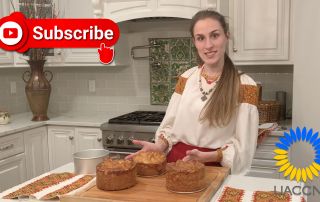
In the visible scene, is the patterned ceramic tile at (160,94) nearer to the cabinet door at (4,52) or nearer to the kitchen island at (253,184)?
the cabinet door at (4,52)

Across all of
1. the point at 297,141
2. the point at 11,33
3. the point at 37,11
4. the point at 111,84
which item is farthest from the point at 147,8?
the point at 297,141

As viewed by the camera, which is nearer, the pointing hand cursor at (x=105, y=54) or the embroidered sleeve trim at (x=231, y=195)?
the embroidered sleeve trim at (x=231, y=195)

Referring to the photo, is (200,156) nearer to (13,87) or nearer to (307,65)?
(307,65)

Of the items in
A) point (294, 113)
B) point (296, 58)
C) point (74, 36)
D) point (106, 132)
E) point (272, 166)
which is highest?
point (74, 36)

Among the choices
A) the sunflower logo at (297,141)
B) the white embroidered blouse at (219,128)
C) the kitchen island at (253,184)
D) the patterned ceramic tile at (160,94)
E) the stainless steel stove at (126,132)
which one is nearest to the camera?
the sunflower logo at (297,141)

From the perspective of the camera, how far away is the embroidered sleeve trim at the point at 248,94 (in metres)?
1.67

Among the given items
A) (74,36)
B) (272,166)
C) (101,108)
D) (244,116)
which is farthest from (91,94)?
(244,116)

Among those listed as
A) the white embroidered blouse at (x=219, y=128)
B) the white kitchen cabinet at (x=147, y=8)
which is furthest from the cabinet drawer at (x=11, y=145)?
the white embroidered blouse at (x=219, y=128)

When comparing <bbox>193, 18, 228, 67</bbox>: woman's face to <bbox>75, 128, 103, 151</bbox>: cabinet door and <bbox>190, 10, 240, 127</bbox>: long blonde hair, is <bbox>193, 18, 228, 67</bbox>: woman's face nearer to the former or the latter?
<bbox>190, 10, 240, 127</bbox>: long blonde hair

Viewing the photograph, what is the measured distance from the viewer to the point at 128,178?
49.4 inches

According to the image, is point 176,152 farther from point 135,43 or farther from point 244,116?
point 135,43

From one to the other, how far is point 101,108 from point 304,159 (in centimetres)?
206

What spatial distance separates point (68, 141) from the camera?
3393 mm

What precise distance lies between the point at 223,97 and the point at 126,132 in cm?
154
